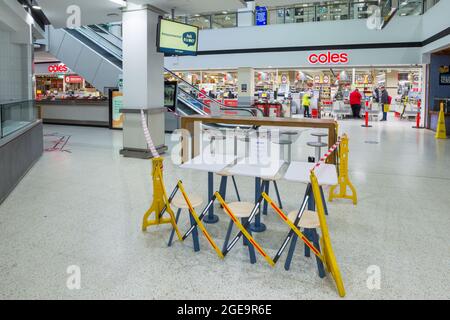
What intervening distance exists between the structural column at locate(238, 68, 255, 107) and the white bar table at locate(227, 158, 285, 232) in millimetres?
14111

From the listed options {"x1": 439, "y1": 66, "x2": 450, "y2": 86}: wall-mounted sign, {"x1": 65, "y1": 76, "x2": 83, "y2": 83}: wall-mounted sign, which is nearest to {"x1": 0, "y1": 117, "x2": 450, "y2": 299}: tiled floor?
{"x1": 439, "y1": 66, "x2": 450, "y2": 86}: wall-mounted sign

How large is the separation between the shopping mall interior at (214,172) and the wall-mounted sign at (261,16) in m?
0.06

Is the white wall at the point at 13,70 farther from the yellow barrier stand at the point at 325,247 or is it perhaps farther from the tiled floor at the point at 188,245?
the yellow barrier stand at the point at 325,247

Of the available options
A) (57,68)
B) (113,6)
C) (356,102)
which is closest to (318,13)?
(356,102)

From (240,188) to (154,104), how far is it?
3443mm

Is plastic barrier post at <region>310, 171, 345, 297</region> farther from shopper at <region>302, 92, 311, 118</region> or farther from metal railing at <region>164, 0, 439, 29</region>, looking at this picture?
shopper at <region>302, 92, 311, 118</region>

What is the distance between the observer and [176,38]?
26.1 ft

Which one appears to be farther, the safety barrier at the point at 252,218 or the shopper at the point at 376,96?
the shopper at the point at 376,96

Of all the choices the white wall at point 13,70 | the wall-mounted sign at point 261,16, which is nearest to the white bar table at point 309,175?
the white wall at point 13,70

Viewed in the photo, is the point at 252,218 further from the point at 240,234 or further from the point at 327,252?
the point at 327,252

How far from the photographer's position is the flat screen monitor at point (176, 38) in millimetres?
7629

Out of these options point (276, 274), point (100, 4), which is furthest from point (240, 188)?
point (100, 4)

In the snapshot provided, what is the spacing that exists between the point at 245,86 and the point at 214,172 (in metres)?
14.4

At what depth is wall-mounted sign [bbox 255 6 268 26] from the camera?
17719 millimetres
